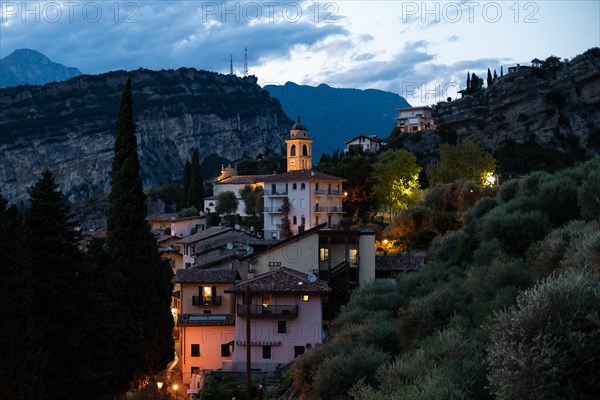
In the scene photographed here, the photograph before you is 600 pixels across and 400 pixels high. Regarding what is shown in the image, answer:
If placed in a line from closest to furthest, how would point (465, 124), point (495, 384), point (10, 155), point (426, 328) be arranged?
point (495, 384)
point (426, 328)
point (465, 124)
point (10, 155)

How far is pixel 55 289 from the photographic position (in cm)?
2100

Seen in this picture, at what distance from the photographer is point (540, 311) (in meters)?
10.4

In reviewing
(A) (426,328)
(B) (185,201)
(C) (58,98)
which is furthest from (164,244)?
(C) (58,98)

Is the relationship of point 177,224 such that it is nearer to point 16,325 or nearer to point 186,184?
point 186,184

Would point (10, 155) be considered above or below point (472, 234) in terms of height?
above

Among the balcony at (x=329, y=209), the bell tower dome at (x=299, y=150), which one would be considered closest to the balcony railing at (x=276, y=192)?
the balcony at (x=329, y=209)

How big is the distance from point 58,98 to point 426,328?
193432 mm

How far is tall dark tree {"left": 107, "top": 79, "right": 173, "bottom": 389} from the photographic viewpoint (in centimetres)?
3091

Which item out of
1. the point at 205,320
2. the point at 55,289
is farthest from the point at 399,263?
the point at 55,289

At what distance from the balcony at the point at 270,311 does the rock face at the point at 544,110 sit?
65.1 meters

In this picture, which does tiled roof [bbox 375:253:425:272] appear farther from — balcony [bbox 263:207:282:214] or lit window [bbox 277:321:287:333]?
balcony [bbox 263:207:282:214]

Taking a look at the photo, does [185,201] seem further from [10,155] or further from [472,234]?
[10,155]

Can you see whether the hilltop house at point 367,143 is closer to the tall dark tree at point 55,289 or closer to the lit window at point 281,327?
the lit window at point 281,327

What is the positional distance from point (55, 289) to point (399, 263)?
2363 cm
